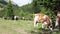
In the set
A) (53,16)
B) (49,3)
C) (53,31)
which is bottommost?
(53,31)

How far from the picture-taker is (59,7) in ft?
34.7

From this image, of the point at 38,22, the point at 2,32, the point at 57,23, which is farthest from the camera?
the point at 38,22

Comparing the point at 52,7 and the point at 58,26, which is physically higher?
the point at 52,7

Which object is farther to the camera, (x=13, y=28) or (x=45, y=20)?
(x=45, y=20)

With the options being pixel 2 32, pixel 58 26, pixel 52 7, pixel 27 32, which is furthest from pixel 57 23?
pixel 2 32

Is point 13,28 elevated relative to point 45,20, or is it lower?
lower

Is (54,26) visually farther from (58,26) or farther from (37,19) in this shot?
(37,19)

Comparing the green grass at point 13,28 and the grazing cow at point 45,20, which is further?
the grazing cow at point 45,20

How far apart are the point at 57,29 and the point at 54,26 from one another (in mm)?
507

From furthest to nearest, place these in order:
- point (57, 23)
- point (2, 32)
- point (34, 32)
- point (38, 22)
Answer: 1. point (38, 22)
2. point (57, 23)
3. point (34, 32)
4. point (2, 32)

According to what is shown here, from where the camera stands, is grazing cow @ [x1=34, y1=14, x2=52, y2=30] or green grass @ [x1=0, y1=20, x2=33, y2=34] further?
grazing cow @ [x1=34, y1=14, x2=52, y2=30]

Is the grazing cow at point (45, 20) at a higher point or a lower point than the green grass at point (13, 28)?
higher

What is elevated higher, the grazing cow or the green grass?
the grazing cow

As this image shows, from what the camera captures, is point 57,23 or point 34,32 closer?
point 34,32
